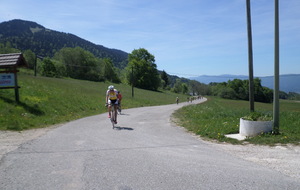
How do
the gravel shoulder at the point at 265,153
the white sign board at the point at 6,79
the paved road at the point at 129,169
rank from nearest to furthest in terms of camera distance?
the paved road at the point at 129,169, the gravel shoulder at the point at 265,153, the white sign board at the point at 6,79

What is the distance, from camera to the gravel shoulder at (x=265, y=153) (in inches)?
202

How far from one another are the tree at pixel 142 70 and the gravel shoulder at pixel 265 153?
75.7 metres

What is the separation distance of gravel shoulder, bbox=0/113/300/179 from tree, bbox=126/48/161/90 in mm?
75748

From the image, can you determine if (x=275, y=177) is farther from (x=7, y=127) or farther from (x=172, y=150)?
(x=7, y=127)

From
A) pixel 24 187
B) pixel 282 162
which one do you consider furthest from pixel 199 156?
pixel 24 187

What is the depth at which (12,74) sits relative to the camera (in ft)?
47.6

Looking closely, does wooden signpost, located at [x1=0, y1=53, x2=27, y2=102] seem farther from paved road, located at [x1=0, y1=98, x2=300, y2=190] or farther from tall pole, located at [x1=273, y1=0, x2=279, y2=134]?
tall pole, located at [x1=273, y1=0, x2=279, y2=134]

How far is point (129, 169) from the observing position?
486cm

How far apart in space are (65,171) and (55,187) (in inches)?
30.8

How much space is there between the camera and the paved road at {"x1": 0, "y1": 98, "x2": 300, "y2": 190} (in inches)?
161

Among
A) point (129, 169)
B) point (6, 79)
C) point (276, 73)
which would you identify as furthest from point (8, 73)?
point (276, 73)

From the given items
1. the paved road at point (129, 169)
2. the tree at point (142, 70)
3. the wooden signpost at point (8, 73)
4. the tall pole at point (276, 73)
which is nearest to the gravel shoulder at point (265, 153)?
the paved road at point (129, 169)

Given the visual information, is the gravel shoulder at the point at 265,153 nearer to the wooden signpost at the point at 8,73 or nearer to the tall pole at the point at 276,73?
the tall pole at the point at 276,73

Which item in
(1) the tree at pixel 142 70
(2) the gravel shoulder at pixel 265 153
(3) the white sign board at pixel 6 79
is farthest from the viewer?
(1) the tree at pixel 142 70
